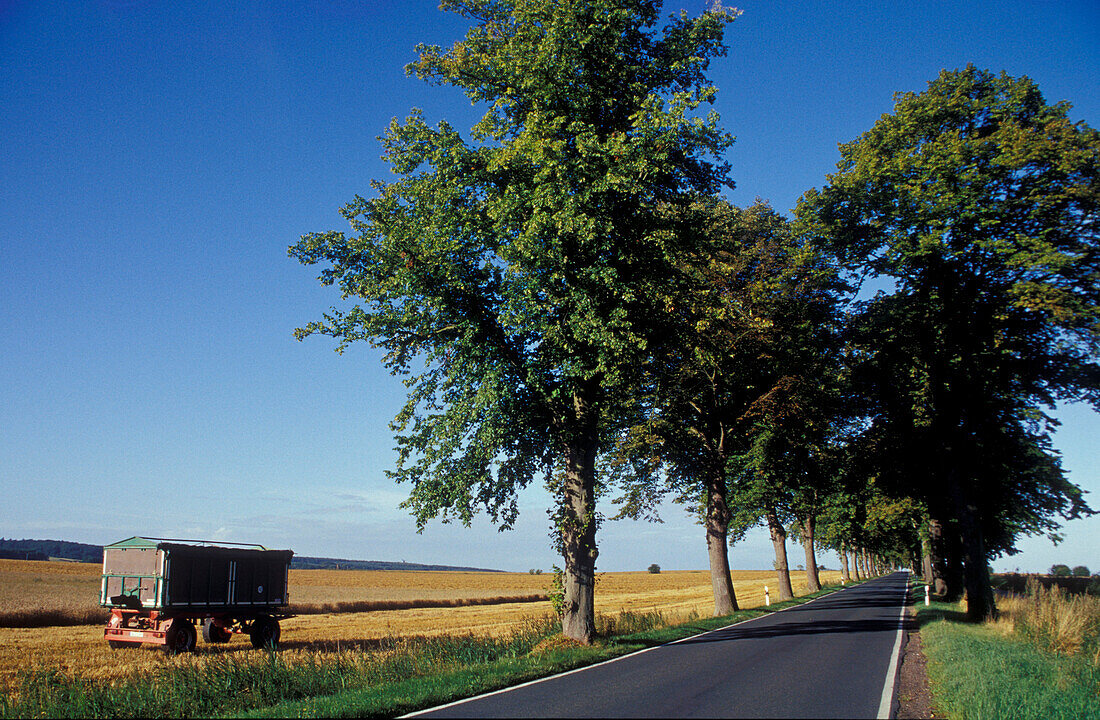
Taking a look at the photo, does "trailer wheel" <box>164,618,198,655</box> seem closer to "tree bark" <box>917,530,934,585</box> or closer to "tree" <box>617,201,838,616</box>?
"tree" <box>617,201,838,616</box>

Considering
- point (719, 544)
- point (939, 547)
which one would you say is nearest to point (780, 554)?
point (939, 547)

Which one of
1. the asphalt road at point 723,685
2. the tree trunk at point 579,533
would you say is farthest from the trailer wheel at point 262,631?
the asphalt road at point 723,685

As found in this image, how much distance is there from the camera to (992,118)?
67.6ft

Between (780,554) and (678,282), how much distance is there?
1068 inches

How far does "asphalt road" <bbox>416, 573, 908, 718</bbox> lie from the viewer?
8398 mm

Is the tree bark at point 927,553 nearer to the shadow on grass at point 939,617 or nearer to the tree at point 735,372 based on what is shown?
Result: the shadow on grass at point 939,617

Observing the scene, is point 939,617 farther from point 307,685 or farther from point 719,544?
point 307,685

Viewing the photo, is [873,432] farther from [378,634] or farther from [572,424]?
[378,634]

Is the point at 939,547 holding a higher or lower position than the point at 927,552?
higher

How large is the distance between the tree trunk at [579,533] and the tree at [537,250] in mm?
43

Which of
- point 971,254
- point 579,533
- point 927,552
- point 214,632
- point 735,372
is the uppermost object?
point 971,254

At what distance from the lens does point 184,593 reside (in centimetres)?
1900

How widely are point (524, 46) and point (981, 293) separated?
613 inches

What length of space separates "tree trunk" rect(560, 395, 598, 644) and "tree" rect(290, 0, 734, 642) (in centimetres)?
4
